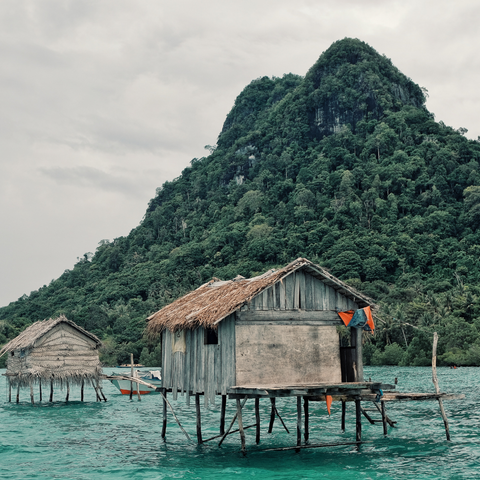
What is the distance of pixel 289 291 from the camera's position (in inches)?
762

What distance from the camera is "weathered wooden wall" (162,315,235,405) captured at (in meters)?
18.7

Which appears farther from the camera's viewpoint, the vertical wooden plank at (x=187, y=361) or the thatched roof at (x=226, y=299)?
the vertical wooden plank at (x=187, y=361)

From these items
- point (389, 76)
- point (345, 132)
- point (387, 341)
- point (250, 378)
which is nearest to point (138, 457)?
point (250, 378)

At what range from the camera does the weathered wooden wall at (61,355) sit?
36344mm

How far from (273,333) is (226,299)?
179 cm

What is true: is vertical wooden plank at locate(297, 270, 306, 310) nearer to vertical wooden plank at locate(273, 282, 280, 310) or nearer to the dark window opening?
vertical wooden plank at locate(273, 282, 280, 310)

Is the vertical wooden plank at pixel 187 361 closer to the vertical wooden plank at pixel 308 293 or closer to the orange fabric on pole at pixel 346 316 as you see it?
the vertical wooden plank at pixel 308 293

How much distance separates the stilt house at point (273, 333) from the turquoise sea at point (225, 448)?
2501mm

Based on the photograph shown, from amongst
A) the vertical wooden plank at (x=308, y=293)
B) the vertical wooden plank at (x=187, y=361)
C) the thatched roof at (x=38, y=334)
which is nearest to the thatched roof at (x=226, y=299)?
the vertical wooden plank at (x=308, y=293)

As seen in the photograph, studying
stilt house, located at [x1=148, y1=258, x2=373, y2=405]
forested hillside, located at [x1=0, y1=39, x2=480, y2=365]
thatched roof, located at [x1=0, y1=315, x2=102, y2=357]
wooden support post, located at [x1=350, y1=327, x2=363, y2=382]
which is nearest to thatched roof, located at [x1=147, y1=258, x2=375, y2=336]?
stilt house, located at [x1=148, y1=258, x2=373, y2=405]

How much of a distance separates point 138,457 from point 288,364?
645 centimetres

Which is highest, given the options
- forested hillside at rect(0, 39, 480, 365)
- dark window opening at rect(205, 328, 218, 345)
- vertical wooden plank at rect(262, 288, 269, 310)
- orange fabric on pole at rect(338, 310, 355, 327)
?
forested hillside at rect(0, 39, 480, 365)

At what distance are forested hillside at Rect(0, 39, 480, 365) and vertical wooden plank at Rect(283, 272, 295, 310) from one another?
50.2 metres

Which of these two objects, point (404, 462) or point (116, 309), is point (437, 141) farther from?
point (404, 462)
